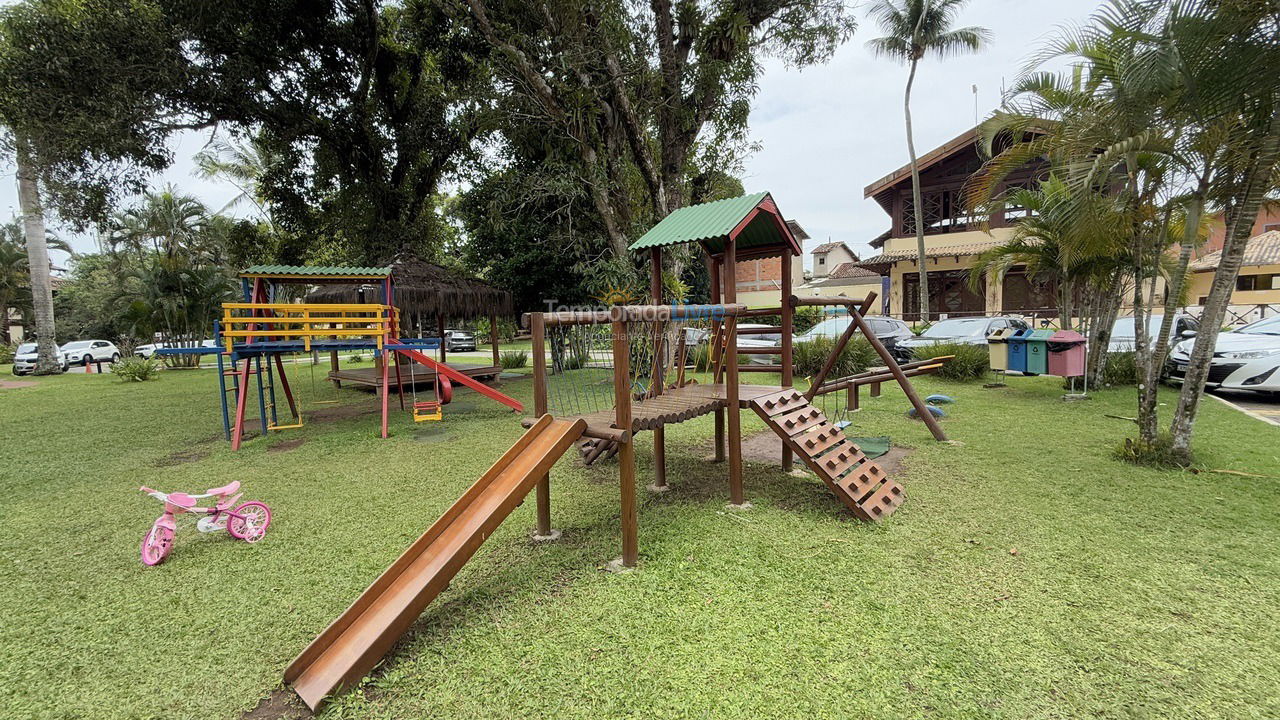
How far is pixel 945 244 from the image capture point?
2120 centimetres

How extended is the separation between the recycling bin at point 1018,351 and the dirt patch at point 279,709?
414 inches

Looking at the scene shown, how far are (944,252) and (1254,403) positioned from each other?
42.6ft

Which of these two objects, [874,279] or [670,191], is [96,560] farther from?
[874,279]

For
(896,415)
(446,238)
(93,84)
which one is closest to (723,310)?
(896,415)

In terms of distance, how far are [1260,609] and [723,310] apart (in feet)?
11.6

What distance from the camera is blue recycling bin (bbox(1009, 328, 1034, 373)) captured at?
29.3ft

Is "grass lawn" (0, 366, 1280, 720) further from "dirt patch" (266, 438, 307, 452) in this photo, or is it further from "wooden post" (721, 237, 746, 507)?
"dirt patch" (266, 438, 307, 452)

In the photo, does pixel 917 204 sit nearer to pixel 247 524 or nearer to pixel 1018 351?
pixel 1018 351

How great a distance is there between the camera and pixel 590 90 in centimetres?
1112

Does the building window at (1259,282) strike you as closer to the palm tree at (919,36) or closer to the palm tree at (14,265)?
the palm tree at (919,36)

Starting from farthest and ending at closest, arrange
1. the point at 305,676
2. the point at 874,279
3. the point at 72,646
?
the point at 874,279, the point at 72,646, the point at 305,676

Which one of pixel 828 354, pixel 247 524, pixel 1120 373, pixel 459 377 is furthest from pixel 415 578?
pixel 1120 373

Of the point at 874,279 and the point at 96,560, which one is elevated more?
the point at 874,279

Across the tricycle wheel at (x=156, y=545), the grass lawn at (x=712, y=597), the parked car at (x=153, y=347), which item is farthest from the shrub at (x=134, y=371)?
the tricycle wheel at (x=156, y=545)
